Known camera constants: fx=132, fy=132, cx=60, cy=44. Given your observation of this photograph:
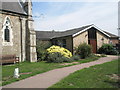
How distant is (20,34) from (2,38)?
258 centimetres

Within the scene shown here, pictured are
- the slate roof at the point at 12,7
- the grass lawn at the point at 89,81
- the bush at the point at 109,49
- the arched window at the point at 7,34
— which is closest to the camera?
the grass lawn at the point at 89,81

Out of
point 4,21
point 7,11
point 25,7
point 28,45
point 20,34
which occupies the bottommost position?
point 28,45

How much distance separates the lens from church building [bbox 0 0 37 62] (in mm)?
15867

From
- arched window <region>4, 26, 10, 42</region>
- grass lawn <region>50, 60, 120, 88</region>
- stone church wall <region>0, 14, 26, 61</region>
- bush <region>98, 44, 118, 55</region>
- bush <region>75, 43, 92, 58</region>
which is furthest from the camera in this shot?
bush <region>98, 44, 118, 55</region>

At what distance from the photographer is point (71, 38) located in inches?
835

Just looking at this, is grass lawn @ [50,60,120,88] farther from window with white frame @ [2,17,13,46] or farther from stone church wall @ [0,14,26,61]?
window with white frame @ [2,17,13,46]

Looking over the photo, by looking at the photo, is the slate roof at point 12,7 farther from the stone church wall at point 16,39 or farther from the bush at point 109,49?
the bush at point 109,49

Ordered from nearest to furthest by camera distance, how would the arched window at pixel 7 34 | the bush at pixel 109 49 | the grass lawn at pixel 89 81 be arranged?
the grass lawn at pixel 89 81, the arched window at pixel 7 34, the bush at pixel 109 49

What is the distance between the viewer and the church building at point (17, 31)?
15.9 metres

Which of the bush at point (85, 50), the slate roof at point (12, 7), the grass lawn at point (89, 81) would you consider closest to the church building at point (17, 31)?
the slate roof at point (12, 7)

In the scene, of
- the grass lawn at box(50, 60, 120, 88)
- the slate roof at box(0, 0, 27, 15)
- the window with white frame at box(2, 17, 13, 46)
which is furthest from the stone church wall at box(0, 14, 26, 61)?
the grass lawn at box(50, 60, 120, 88)

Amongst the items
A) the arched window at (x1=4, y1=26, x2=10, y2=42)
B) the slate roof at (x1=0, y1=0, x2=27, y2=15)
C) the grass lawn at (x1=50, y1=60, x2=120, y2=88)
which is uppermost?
the slate roof at (x1=0, y1=0, x2=27, y2=15)

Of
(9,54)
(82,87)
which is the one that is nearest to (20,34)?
(9,54)

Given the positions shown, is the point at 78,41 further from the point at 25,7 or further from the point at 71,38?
the point at 25,7
